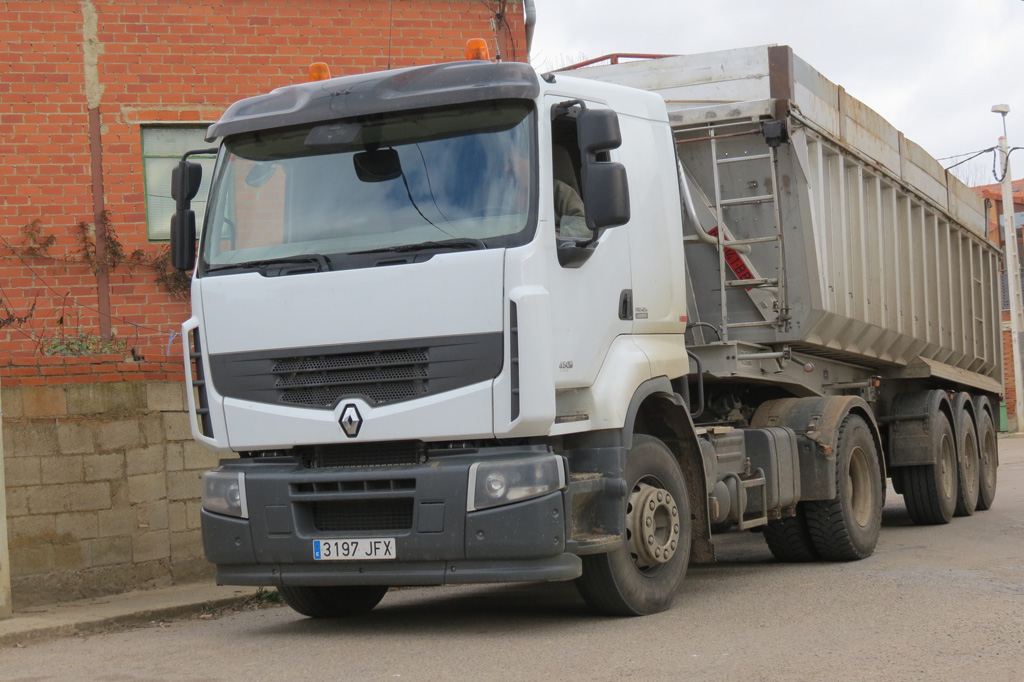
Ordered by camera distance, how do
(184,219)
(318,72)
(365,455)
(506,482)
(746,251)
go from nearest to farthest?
1. (506,482)
2. (365,455)
3. (184,219)
4. (318,72)
5. (746,251)

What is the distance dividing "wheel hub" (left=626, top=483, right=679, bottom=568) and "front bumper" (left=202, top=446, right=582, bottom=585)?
65 cm

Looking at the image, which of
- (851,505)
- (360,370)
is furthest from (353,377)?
(851,505)

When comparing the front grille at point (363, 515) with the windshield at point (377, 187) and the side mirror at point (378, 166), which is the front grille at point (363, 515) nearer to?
the windshield at point (377, 187)

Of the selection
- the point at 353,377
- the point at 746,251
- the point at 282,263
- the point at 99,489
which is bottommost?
the point at 99,489

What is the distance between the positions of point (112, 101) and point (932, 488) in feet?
27.3

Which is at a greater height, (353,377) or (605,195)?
(605,195)

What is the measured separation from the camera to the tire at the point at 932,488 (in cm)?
1216

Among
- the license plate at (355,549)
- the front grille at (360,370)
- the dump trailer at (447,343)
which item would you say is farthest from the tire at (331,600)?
the front grille at (360,370)

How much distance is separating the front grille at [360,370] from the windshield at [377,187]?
48 centimetres

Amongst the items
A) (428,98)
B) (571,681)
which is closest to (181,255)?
(428,98)

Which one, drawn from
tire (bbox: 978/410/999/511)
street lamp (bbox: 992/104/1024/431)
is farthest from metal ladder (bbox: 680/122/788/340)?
street lamp (bbox: 992/104/1024/431)

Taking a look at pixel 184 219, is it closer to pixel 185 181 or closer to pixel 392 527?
pixel 185 181

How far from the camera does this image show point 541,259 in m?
6.31

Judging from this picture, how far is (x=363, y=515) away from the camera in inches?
260
